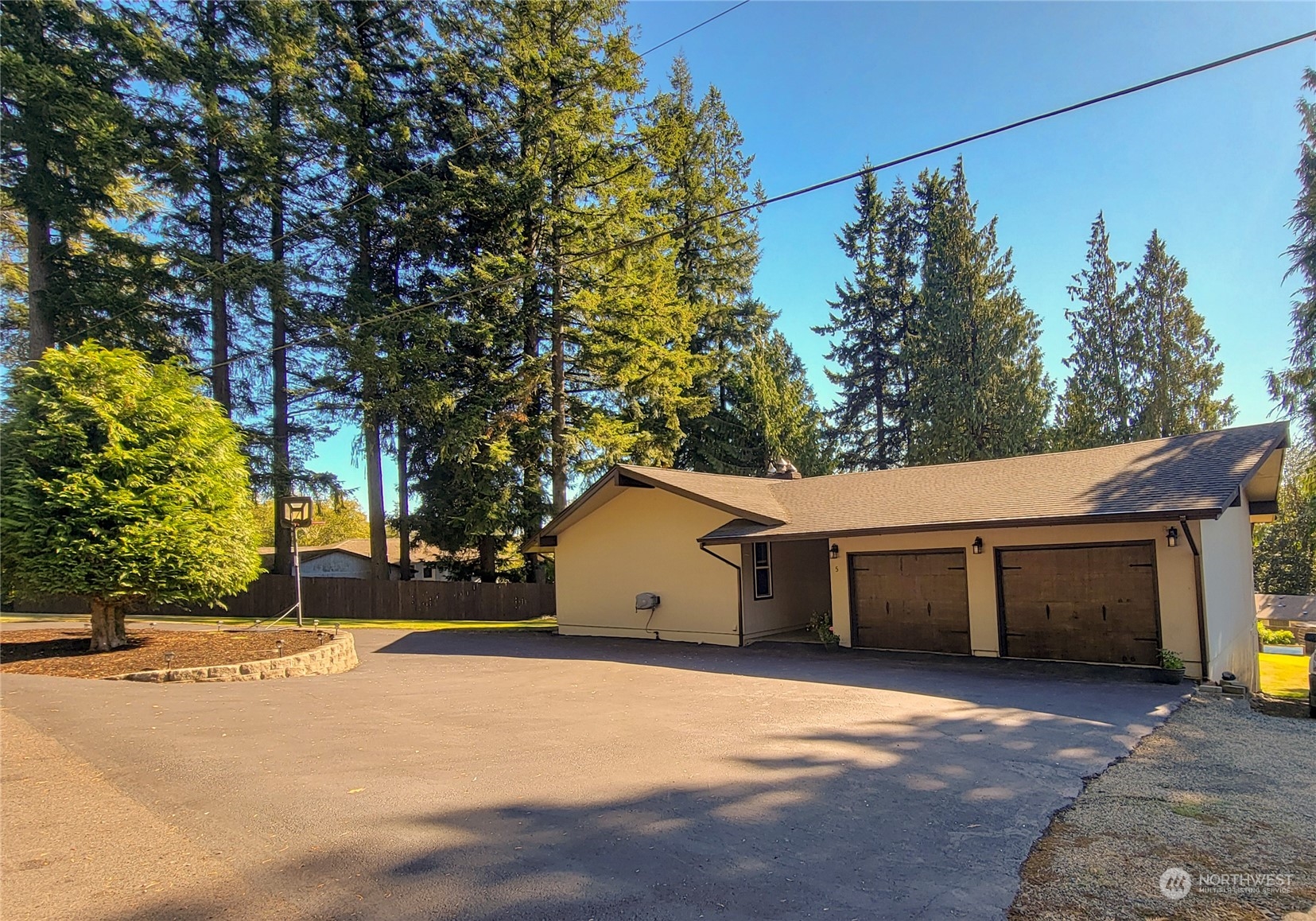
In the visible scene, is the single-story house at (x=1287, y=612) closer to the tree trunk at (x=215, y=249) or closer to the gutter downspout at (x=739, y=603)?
the gutter downspout at (x=739, y=603)

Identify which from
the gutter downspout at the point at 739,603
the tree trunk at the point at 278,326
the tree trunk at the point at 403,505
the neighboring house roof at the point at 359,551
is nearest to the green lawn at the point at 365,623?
the tree trunk at the point at 403,505

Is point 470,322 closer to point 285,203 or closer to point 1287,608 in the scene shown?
point 285,203

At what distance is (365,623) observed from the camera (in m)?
21.8

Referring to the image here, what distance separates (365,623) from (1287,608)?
4154cm

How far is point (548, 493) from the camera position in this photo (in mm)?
25938

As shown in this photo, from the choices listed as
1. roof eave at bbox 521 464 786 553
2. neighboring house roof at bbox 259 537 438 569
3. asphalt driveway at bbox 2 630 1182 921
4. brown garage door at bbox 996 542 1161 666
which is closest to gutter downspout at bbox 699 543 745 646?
roof eave at bbox 521 464 786 553

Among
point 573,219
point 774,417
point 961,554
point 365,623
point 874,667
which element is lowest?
point 365,623

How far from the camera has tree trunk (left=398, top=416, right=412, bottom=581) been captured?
26031 millimetres

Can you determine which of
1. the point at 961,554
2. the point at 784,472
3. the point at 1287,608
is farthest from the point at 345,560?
the point at 1287,608

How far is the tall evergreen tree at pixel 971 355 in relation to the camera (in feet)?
96.3

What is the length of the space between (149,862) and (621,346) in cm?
2172

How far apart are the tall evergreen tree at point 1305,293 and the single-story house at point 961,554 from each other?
8.96 metres

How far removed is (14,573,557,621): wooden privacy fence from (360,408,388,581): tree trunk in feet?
3.51

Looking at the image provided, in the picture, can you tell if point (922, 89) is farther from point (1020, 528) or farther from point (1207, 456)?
point (1207, 456)
